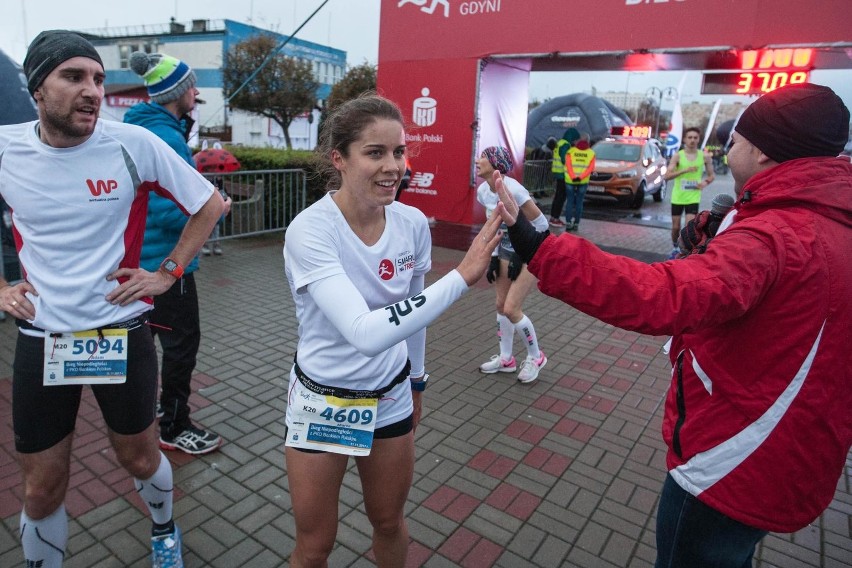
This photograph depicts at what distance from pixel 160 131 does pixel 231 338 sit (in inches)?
110

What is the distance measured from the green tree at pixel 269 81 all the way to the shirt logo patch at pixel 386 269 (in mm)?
30152

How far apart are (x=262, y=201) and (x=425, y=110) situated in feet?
12.5

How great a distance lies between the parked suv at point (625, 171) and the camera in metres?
16.7

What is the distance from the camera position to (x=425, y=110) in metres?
11.3

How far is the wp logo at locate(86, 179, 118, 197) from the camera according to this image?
212 cm

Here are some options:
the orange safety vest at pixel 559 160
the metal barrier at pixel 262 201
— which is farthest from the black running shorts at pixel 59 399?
the orange safety vest at pixel 559 160

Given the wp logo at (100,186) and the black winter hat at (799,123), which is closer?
the black winter hat at (799,123)

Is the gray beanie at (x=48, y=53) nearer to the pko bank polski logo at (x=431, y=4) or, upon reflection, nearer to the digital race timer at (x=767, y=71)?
the digital race timer at (x=767, y=71)

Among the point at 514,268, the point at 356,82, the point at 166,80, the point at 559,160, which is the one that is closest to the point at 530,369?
the point at 514,268

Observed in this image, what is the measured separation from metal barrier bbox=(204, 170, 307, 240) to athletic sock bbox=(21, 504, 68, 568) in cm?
732

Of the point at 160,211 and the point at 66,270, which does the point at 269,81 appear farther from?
the point at 66,270

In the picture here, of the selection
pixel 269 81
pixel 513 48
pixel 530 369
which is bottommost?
pixel 530 369

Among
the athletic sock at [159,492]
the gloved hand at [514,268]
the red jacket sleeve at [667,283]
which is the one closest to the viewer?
the red jacket sleeve at [667,283]

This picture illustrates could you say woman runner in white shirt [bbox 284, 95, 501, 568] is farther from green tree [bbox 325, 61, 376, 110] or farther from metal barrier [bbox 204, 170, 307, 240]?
green tree [bbox 325, 61, 376, 110]
